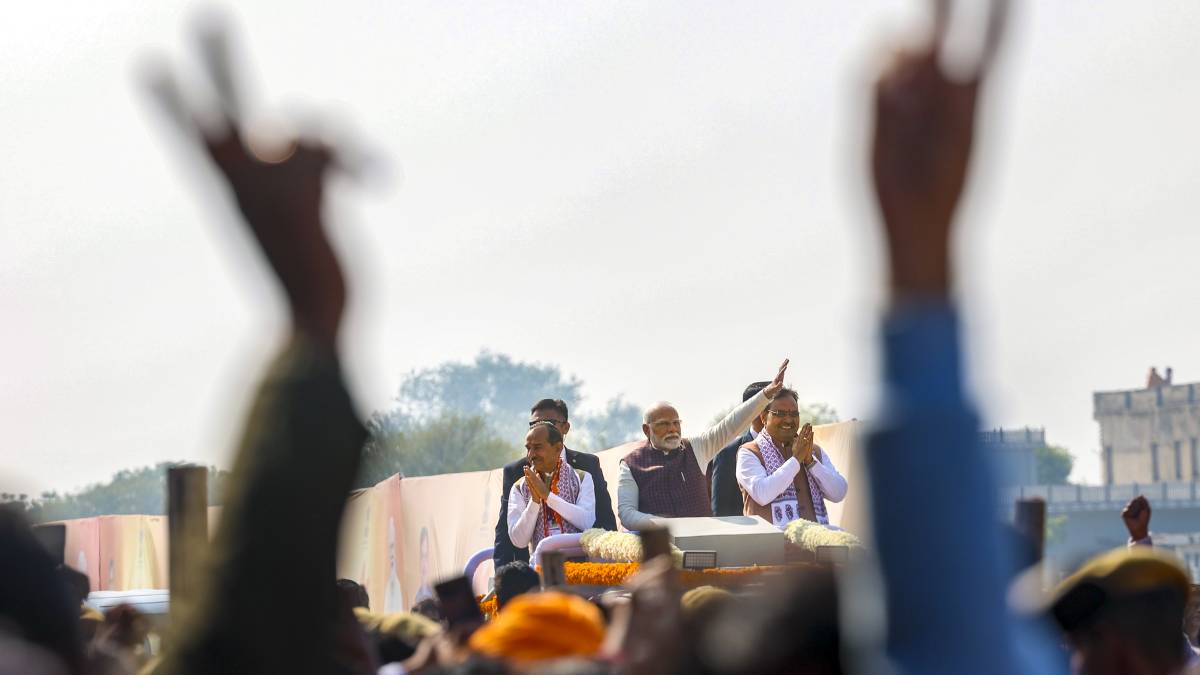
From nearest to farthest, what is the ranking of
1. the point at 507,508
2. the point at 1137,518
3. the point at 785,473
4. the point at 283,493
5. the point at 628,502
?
the point at 283,493 < the point at 1137,518 < the point at 785,473 < the point at 507,508 < the point at 628,502

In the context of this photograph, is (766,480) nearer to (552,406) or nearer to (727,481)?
(727,481)

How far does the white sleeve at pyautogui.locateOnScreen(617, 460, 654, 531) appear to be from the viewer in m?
9.16

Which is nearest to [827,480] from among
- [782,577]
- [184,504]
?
[184,504]

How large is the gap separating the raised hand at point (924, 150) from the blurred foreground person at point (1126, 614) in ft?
4.97

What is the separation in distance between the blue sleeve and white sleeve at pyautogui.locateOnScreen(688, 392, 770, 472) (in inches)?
321

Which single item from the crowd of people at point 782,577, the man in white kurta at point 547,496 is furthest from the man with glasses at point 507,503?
the crowd of people at point 782,577

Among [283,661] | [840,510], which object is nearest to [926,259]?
[283,661]

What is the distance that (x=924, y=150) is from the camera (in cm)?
189

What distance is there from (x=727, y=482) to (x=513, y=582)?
267cm

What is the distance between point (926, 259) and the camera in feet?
6.20

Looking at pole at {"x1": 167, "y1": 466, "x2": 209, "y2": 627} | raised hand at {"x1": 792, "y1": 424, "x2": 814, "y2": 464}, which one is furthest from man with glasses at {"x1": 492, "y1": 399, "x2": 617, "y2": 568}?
pole at {"x1": 167, "y1": 466, "x2": 209, "y2": 627}

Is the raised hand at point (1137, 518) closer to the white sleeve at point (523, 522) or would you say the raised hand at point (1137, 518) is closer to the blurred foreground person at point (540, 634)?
the white sleeve at point (523, 522)

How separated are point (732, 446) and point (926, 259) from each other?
7.80m

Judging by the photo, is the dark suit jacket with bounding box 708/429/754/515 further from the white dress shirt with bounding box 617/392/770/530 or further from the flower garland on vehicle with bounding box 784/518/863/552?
the flower garland on vehicle with bounding box 784/518/863/552
